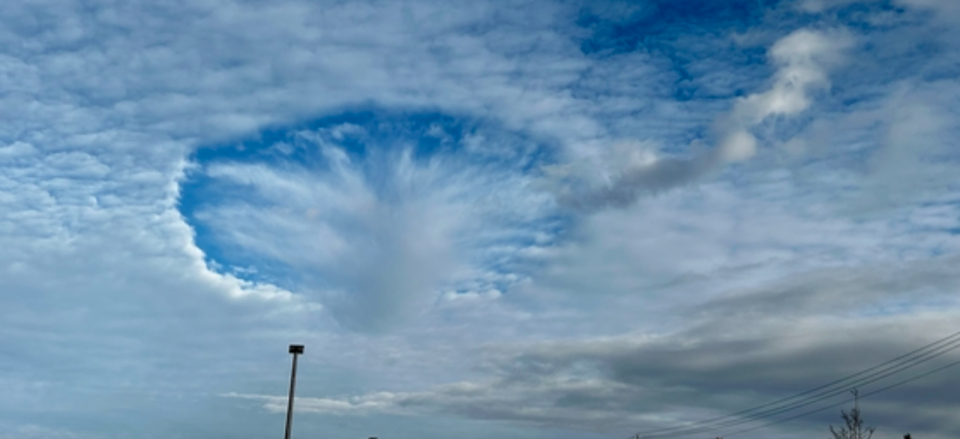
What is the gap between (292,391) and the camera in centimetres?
5225

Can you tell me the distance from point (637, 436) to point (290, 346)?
223 feet

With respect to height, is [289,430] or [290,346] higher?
[290,346]

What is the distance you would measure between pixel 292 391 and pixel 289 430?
320 centimetres

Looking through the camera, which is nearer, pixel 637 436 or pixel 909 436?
pixel 909 436

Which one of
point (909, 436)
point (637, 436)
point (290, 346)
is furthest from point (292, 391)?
point (637, 436)

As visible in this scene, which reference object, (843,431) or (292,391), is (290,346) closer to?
(292,391)

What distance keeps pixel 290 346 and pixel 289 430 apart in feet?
17.7

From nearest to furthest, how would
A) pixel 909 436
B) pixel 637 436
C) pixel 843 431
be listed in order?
pixel 909 436 < pixel 843 431 < pixel 637 436

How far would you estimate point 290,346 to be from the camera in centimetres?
5197

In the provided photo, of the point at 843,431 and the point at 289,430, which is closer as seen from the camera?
the point at 289,430

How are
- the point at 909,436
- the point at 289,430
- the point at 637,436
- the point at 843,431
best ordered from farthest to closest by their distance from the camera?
the point at 637,436
the point at 843,431
the point at 909,436
the point at 289,430

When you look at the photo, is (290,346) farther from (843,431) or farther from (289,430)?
(843,431)

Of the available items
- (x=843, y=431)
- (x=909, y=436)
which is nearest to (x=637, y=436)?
(x=843, y=431)

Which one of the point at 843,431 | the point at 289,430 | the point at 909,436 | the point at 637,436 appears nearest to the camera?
the point at 289,430
